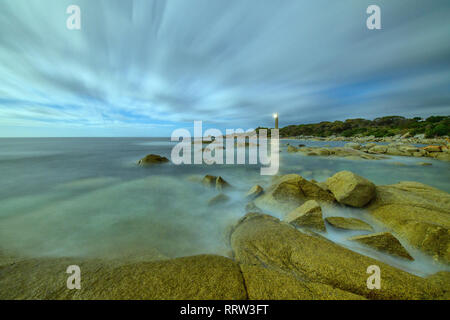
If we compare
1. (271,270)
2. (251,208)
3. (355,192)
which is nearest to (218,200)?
(251,208)

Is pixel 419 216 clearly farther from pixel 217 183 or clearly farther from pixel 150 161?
pixel 150 161

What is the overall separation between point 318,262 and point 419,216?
2752 millimetres

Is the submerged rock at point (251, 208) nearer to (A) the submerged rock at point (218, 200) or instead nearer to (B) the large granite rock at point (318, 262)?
(A) the submerged rock at point (218, 200)

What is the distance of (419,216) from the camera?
2.99m

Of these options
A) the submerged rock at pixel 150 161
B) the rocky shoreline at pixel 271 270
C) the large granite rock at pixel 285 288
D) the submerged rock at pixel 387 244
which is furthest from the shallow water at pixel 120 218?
the submerged rock at pixel 150 161

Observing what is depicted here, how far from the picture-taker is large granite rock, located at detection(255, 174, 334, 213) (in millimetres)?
4176

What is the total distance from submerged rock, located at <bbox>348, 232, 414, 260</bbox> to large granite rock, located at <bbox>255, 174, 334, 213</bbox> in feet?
5.42

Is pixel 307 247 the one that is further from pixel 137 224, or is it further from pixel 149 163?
pixel 149 163

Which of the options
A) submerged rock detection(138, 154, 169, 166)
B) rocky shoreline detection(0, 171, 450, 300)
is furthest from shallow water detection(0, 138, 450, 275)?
submerged rock detection(138, 154, 169, 166)

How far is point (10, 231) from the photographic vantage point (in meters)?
3.24

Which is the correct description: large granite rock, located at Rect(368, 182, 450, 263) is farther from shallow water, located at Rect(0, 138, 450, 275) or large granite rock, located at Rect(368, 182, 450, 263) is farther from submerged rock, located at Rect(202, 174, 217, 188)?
submerged rock, located at Rect(202, 174, 217, 188)

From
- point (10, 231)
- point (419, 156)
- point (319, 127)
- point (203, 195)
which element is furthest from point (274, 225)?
point (319, 127)

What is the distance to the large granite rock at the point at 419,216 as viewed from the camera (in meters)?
2.46
